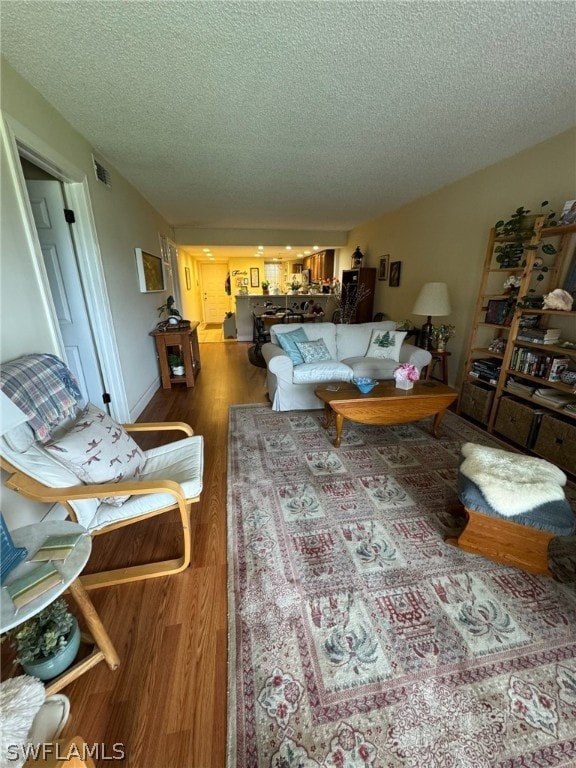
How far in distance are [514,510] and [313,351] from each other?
2298 mm

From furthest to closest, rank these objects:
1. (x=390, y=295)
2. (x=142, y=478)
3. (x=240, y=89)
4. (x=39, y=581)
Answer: (x=390, y=295), (x=240, y=89), (x=142, y=478), (x=39, y=581)

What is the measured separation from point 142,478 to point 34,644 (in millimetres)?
711

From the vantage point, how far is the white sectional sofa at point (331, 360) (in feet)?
10.3

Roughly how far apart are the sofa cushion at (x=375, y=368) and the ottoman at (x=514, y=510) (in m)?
1.77

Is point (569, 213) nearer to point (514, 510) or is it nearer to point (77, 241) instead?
point (514, 510)

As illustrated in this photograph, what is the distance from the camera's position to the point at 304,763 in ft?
2.92

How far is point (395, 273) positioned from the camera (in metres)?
4.97

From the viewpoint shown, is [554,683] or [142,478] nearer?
[554,683]

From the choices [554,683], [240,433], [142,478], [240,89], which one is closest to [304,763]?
[554,683]

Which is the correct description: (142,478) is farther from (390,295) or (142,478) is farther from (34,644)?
(390,295)

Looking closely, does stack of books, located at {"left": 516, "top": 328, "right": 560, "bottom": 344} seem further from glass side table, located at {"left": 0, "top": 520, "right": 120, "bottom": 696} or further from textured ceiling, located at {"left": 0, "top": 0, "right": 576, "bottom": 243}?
glass side table, located at {"left": 0, "top": 520, "right": 120, "bottom": 696}

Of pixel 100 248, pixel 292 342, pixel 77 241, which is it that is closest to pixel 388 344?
pixel 292 342

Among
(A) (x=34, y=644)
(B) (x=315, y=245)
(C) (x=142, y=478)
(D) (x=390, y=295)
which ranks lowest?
(A) (x=34, y=644)

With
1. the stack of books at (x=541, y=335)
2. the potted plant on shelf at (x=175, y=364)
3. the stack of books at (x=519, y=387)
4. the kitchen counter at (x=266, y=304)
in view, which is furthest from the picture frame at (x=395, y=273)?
the potted plant on shelf at (x=175, y=364)
